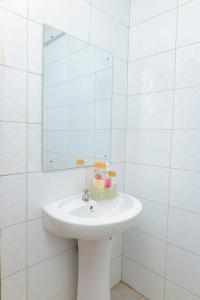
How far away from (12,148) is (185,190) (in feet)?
3.25

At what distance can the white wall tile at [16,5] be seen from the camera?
896mm

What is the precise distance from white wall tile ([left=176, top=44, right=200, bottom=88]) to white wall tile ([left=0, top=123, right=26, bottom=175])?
927 mm

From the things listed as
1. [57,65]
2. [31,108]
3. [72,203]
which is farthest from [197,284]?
[57,65]

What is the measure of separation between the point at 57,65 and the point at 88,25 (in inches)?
14.1

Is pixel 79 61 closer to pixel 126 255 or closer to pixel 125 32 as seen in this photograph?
pixel 125 32

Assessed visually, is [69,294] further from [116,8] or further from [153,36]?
[116,8]

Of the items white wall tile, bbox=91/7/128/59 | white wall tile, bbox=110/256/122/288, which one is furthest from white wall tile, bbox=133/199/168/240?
white wall tile, bbox=91/7/128/59

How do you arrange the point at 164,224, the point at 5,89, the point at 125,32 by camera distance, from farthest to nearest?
the point at 125,32, the point at 164,224, the point at 5,89

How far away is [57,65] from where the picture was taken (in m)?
1.11

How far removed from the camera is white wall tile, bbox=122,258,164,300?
140 cm

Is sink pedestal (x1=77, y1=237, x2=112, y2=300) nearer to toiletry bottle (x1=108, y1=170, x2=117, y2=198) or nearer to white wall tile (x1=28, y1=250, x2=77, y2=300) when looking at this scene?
white wall tile (x1=28, y1=250, x2=77, y2=300)

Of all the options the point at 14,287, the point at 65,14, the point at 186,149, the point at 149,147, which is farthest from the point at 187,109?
the point at 14,287

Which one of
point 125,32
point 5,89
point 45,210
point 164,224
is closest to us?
point 5,89

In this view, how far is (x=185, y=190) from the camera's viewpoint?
1240 millimetres
